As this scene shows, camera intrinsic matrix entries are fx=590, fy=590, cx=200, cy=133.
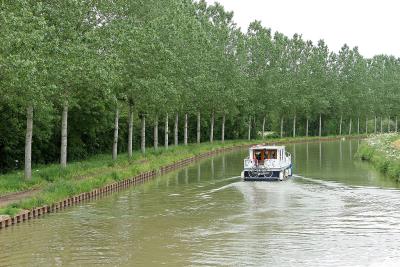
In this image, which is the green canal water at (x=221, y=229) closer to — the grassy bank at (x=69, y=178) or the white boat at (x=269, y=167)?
the grassy bank at (x=69, y=178)

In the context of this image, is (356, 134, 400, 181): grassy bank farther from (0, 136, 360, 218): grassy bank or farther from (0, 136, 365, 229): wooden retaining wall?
(0, 136, 360, 218): grassy bank

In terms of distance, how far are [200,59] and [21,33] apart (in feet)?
148

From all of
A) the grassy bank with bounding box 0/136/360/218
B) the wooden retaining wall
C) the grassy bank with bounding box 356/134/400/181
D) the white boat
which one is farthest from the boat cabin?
the grassy bank with bounding box 356/134/400/181

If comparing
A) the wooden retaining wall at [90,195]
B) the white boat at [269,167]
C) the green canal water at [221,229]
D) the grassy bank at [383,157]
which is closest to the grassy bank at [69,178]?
the wooden retaining wall at [90,195]

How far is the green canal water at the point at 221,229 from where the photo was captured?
20906 mm

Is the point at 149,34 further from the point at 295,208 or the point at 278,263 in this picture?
the point at 278,263

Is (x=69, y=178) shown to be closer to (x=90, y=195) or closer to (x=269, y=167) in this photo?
(x=90, y=195)

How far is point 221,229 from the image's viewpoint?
25812 mm

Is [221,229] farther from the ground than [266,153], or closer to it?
closer to it

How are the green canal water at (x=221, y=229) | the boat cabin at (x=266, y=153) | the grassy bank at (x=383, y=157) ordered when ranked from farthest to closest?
the boat cabin at (x=266, y=153)
the grassy bank at (x=383, y=157)
the green canal water at (x=221, y=229)

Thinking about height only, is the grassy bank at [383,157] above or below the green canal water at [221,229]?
above

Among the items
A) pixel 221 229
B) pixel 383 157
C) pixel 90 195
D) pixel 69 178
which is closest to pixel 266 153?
pixel 383 157

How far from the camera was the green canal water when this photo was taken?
2091cm

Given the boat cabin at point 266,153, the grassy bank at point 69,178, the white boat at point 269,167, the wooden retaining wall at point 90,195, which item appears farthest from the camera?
the boat cabin at point 266,153
